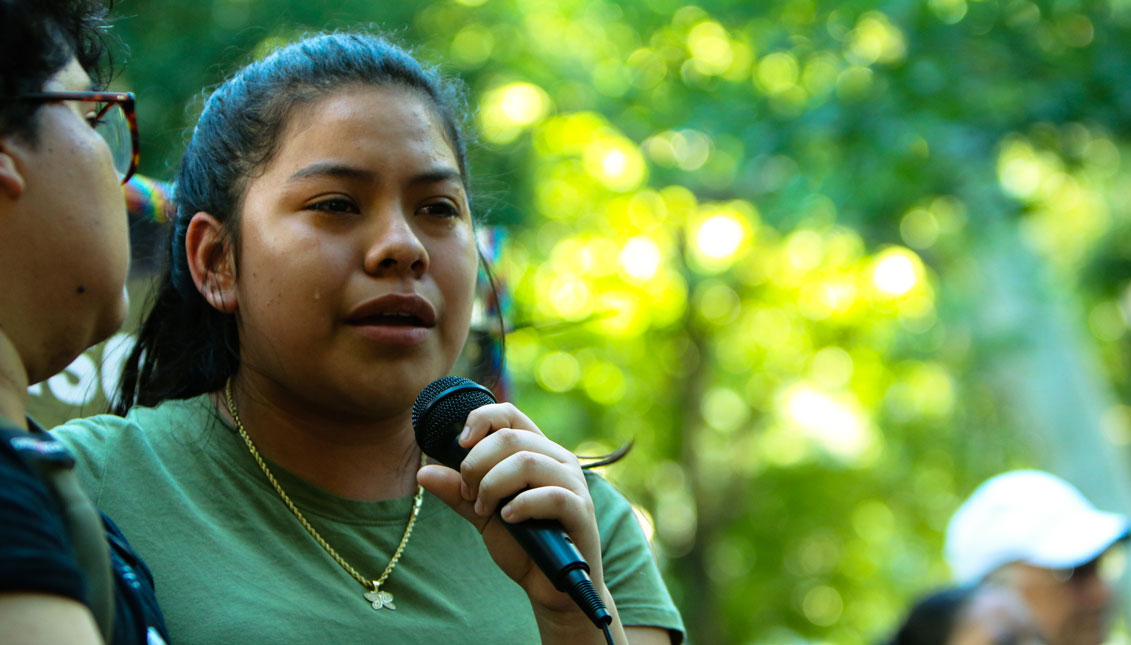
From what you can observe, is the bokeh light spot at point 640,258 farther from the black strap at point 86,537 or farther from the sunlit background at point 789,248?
the black strap at point 86,537

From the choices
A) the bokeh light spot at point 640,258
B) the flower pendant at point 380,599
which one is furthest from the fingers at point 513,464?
the bokeh light spot at point 640,258

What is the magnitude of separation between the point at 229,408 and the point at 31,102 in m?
0.98

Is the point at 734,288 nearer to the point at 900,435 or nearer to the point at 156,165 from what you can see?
the point at 900,435

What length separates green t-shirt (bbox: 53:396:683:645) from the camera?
5.99ft

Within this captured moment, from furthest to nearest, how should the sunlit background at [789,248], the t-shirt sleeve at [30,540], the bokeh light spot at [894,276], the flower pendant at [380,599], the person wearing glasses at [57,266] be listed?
the bokeh light spot at [894,276] → the sunlit background at [789,248] → the flower pendant at [380,599] → the person wearing glasses at [57,266] → the t-shirt sleeve at [30,540]

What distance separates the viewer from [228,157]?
2.27 metres

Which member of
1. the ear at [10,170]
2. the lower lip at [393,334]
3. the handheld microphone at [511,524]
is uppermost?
the ear at [10,170]

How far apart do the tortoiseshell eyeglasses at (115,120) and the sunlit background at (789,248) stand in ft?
3.88

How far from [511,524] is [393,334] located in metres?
0.53

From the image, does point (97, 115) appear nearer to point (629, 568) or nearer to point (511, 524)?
point (511, 524)

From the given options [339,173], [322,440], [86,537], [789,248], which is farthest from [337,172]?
[789,248]

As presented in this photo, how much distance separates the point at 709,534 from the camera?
1552 cm

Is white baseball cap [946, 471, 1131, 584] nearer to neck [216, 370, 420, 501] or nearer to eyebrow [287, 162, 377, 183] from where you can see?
neck [216, 370, 420, 501]

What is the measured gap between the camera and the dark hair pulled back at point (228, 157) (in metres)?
2.22
